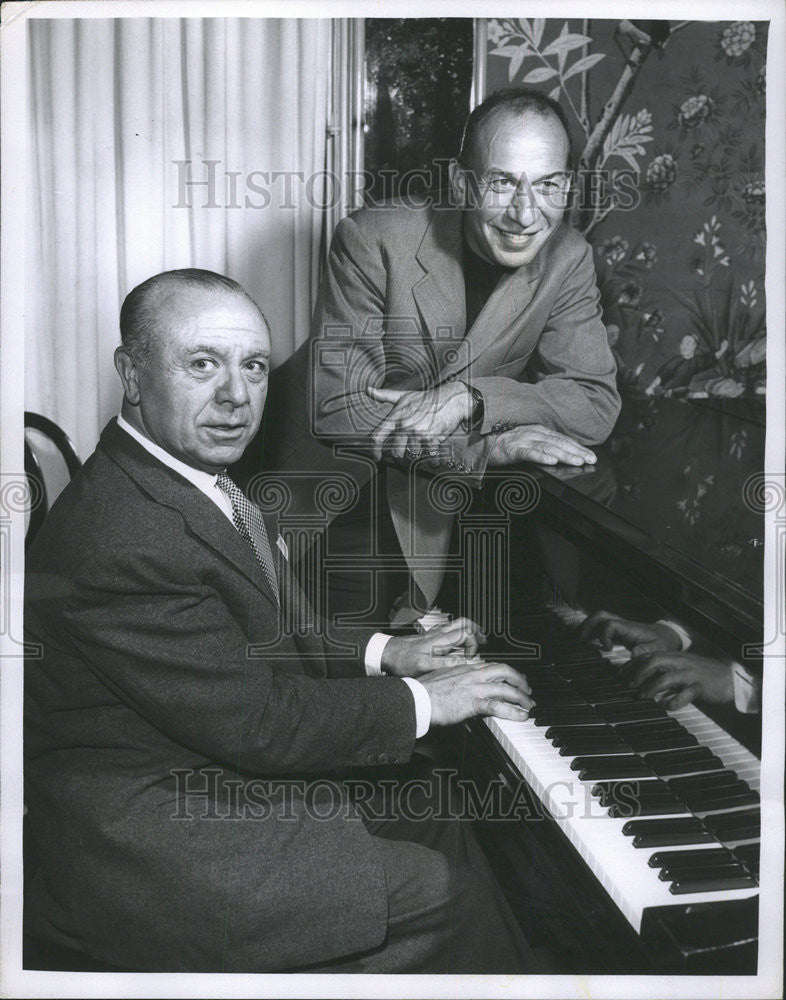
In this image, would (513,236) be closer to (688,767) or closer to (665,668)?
(665,668)

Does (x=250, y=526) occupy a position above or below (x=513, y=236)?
below

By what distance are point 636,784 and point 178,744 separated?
0.71m

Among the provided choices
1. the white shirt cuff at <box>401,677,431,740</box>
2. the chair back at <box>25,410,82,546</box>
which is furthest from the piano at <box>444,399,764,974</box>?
the chair back at <box>25,410,82,546</box>

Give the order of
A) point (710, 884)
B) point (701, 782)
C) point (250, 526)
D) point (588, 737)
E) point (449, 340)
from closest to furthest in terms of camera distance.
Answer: point (710, 884) < point (701, 782) < point (588, 737) < point (250, 526) < point (449, 340)

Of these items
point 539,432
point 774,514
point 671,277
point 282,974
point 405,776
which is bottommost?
point 282,974

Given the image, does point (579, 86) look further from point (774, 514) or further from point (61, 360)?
point (61, 360)

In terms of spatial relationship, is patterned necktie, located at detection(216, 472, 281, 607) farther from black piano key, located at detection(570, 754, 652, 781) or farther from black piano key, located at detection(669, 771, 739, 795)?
black piano key, located at detection(669, 771, 739, 795)

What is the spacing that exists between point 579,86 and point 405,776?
1330 millimetres

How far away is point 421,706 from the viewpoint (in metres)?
1.48

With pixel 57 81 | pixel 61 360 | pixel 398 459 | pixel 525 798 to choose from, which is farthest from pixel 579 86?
pixel 525 798

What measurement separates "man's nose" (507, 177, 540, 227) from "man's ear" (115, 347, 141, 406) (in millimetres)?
751

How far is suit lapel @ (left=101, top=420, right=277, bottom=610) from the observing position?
1400 mm

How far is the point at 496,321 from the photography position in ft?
5.59

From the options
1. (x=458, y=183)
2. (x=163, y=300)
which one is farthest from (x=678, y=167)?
(x=163, y=300)
